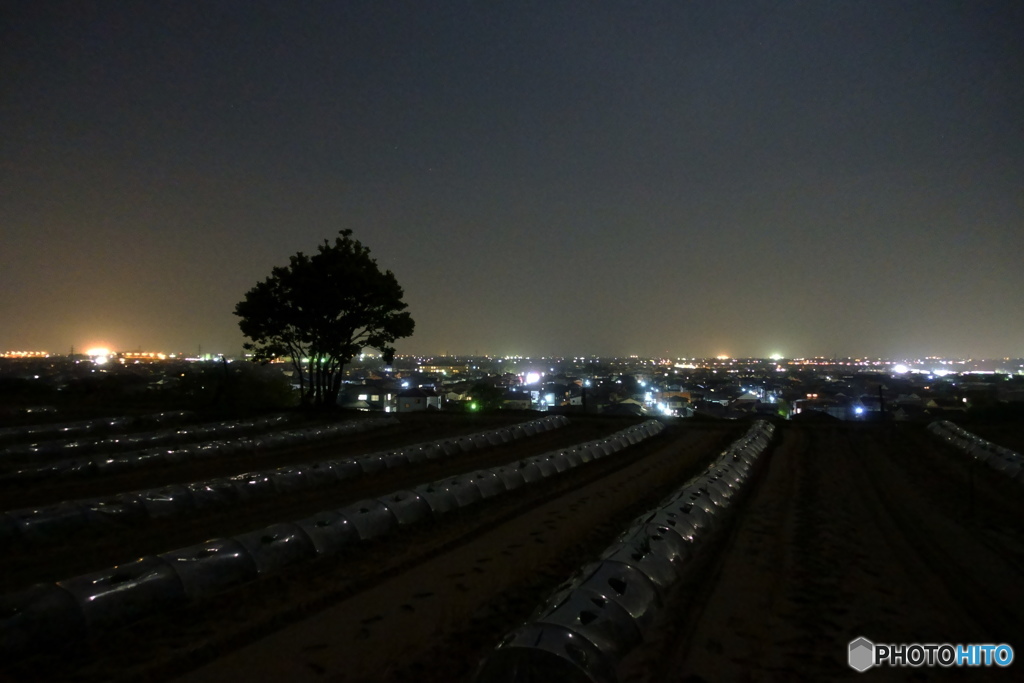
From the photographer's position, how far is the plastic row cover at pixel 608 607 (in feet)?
12.9

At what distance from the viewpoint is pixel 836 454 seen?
1639 centimetres

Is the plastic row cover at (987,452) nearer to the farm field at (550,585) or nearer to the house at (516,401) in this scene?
the farm field at (550,585)

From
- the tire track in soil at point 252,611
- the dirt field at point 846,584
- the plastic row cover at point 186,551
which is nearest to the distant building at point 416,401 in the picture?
the plastic row cover at point 186,551

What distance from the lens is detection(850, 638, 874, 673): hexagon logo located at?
15.5ft

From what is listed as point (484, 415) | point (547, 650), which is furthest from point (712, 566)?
point (484, 415)

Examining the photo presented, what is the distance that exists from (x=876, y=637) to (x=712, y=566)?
190 centimetres

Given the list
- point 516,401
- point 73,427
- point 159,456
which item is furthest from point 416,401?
point 159,456

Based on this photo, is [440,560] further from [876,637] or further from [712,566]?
[876,637]

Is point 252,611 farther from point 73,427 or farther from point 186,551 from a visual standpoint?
point 73,427

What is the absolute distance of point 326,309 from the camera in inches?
987

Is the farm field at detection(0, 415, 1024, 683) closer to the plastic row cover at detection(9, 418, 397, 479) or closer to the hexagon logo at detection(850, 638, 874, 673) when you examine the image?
the hexagon logo at detection(850, 638, 874, 673)

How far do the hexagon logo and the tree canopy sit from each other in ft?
73.4

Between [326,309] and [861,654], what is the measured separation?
23.2m

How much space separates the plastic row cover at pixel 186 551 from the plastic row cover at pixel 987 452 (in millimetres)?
10621
